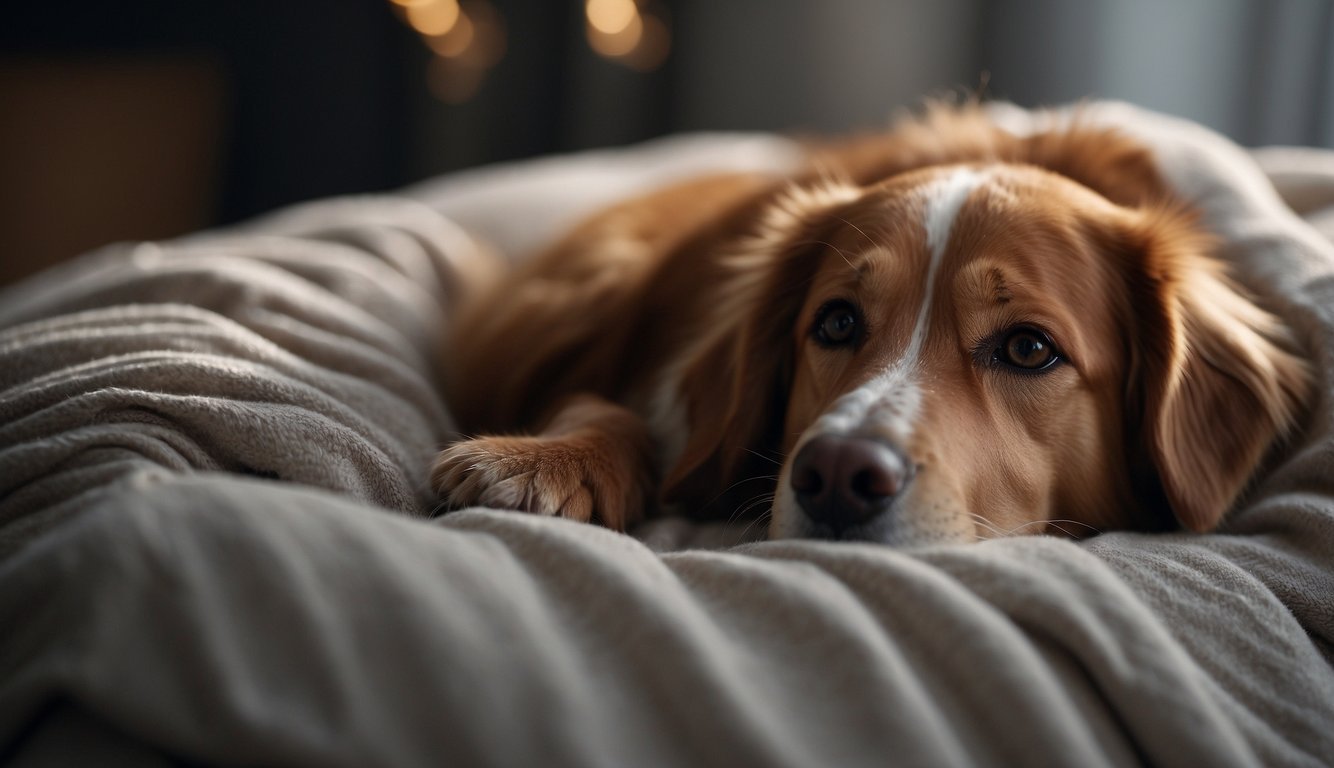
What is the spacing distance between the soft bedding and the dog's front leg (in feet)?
0.26

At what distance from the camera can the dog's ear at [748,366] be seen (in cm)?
155

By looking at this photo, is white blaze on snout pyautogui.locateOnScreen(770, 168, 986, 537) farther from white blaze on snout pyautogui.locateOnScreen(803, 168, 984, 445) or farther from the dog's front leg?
the dog's front leg

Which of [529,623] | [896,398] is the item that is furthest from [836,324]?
[529,623]

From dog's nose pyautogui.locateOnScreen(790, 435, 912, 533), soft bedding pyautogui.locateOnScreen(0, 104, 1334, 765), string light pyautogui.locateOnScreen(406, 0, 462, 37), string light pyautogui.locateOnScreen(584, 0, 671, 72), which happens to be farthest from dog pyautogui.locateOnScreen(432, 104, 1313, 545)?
string light pyautogui.locateOnScreen(406, 0, 462, 37)

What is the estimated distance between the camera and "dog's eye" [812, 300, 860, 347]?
1.45 m

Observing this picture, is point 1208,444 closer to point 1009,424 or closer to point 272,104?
point 1009,424

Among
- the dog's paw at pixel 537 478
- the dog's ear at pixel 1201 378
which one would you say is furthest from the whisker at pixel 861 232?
the dog's paw at pixel 537 478

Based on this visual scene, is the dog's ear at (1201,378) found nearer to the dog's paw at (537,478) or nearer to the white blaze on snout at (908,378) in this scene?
the white blaze on snout at (908,378)

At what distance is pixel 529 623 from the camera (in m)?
0.83

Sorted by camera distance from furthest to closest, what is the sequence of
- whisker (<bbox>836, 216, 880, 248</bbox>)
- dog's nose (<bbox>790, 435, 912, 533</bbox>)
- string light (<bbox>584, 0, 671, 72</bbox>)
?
string light (<bbox>584, 0, 671, 72</bbox>) < whisker (<bbox>836, 216, 880, 248</bbox>) < dog's nose (<bbox>790, 435, 912, 533</bbox>)

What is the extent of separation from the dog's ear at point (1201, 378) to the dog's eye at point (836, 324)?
0.39m

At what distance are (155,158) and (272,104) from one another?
23.1 inches

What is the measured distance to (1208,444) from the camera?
136cm

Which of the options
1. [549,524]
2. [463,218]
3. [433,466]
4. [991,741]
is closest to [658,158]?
[463,218]
